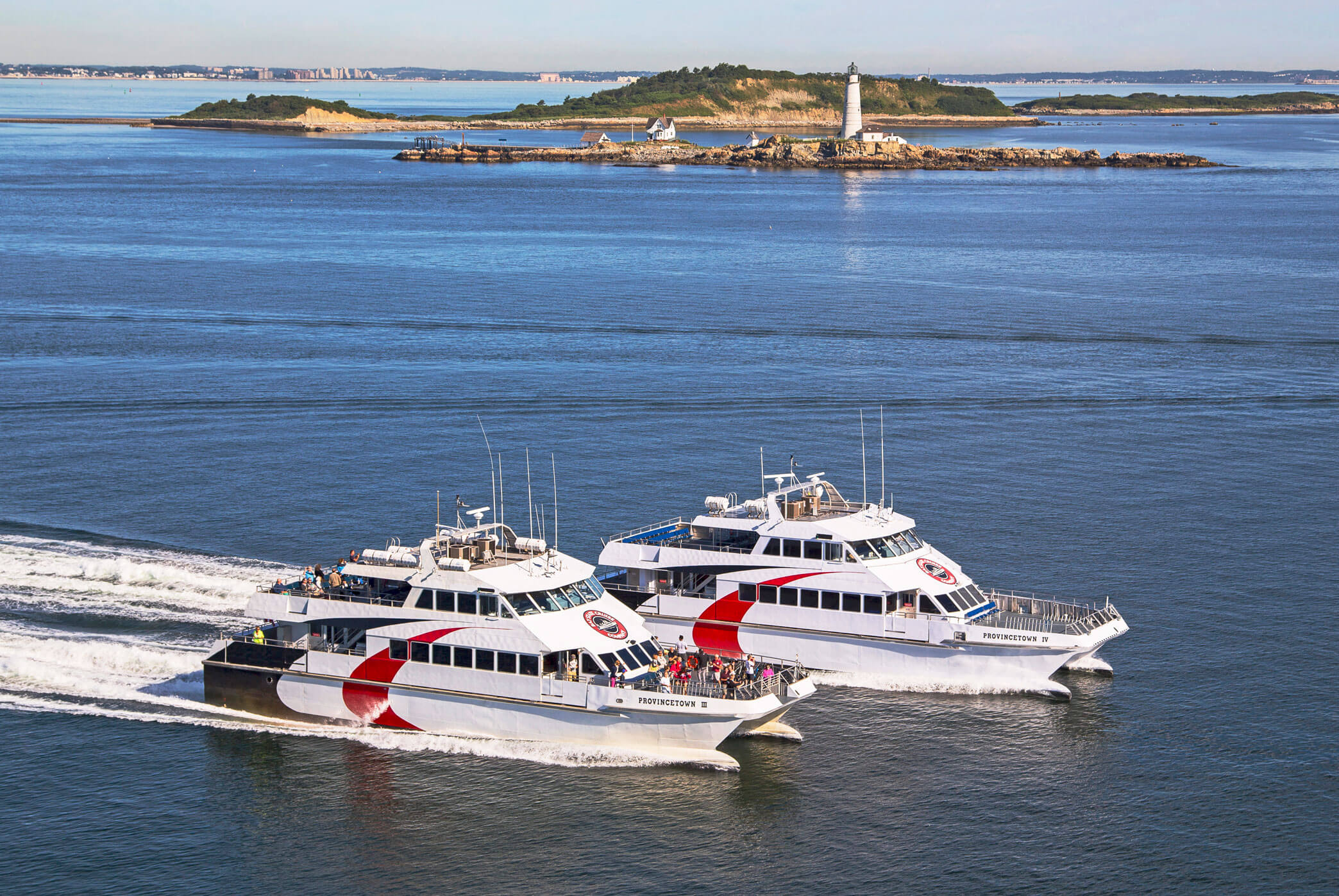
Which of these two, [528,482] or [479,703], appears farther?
[528,482]

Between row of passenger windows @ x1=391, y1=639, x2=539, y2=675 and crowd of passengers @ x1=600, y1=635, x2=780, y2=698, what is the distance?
1220 mm

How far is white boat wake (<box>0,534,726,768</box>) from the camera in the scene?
36.4 meters

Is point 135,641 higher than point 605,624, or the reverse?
point 605,624

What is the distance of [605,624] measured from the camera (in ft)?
119

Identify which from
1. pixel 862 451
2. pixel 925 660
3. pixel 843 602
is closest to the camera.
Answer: pixel 925 660

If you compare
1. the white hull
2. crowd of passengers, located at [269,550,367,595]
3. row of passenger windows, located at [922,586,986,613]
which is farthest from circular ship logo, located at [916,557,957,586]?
crowd of passengers, located at [269,550,367,595]

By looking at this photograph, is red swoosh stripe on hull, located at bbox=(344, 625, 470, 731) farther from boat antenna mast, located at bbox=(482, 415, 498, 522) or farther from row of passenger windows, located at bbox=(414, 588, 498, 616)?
boat antenna mast, located at bbox=(482, 415, 498, 522)

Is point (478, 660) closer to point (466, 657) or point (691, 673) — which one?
point (466, 657)

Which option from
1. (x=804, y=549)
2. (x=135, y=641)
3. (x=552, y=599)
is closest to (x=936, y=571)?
(x=804, y=549)

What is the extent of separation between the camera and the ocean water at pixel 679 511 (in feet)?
104

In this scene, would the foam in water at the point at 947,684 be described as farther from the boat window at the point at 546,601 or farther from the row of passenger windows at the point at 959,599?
the boat window at the point at 546,601

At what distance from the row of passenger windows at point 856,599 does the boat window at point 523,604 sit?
28.2 ft

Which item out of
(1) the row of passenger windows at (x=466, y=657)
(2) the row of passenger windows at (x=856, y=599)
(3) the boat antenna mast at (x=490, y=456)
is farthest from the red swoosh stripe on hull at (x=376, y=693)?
(3) the boat antenna mast at (x=490, y=456)

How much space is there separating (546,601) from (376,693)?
217 inches
